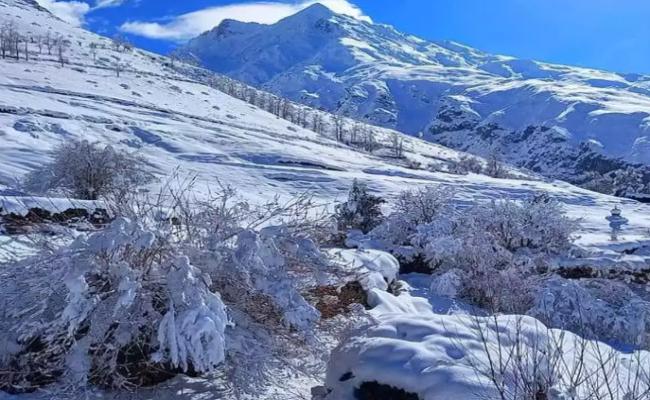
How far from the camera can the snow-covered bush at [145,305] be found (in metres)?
5.46

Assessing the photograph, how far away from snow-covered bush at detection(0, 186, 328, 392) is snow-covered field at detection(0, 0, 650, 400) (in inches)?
13.8

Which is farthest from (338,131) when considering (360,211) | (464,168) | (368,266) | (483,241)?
(368,266)

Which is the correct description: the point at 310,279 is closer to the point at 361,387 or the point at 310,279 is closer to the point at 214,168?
the point at 361,387

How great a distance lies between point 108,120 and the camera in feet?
160

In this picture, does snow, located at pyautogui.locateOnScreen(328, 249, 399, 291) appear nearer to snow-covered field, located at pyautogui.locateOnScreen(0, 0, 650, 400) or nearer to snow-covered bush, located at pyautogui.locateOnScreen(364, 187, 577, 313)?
snow-covered field, located at pyautogui.locateOnScreen(0, 0, 650, 400)

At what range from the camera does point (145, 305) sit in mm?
5785

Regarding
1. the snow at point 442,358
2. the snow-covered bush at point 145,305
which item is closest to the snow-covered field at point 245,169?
the snow at point 442,358

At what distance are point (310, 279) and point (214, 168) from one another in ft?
113

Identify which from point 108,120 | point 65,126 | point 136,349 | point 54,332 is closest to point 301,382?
point 136,349

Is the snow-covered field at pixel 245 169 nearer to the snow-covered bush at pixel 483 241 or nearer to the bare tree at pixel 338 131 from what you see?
the snow-covered bush at pixel 483 241

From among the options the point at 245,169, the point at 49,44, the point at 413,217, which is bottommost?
the point at 245,169

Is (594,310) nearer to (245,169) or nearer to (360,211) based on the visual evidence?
(360,211)

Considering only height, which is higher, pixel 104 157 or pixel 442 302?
pixel 104 157

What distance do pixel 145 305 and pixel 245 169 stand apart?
121 ft
